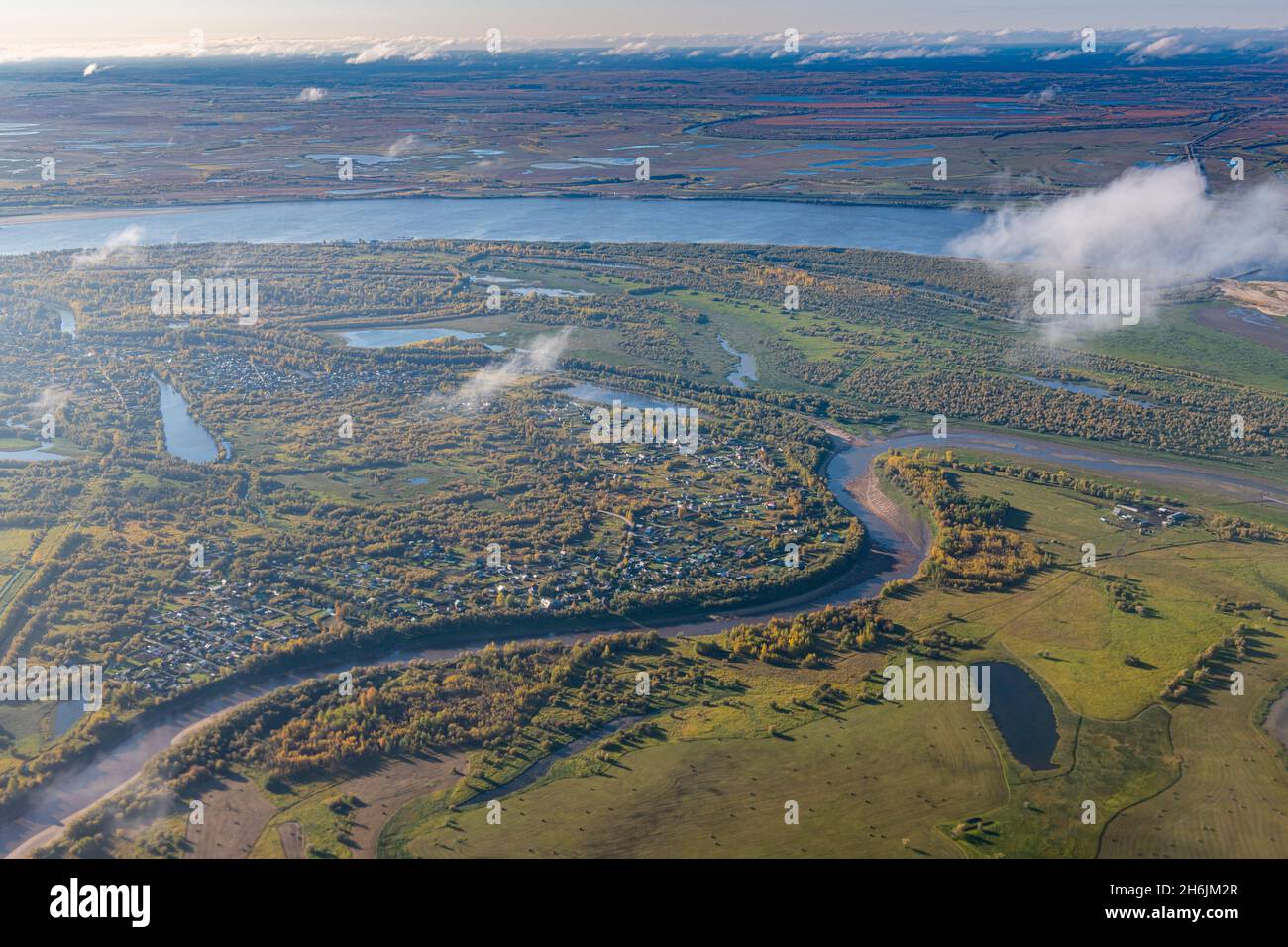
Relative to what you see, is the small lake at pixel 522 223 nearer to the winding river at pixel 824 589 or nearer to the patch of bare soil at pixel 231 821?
the winding river at pixel 824 589

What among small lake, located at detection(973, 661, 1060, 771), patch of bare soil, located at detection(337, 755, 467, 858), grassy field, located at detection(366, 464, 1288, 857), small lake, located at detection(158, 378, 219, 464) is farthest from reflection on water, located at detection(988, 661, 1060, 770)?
small lake, located at detection(158, 378, 219, 464)

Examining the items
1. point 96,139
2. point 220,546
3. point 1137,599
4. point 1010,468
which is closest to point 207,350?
point 220,546

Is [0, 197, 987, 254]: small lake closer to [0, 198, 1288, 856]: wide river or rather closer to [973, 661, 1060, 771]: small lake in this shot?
[0, 198, 1288, 856]: wide river

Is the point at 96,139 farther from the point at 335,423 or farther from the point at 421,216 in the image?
the point at 335,423

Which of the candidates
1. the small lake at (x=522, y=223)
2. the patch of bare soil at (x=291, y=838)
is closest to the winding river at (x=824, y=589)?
the patch of bare soil at (x=291, y=838)

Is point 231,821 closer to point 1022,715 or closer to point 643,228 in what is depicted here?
point 1022,715
